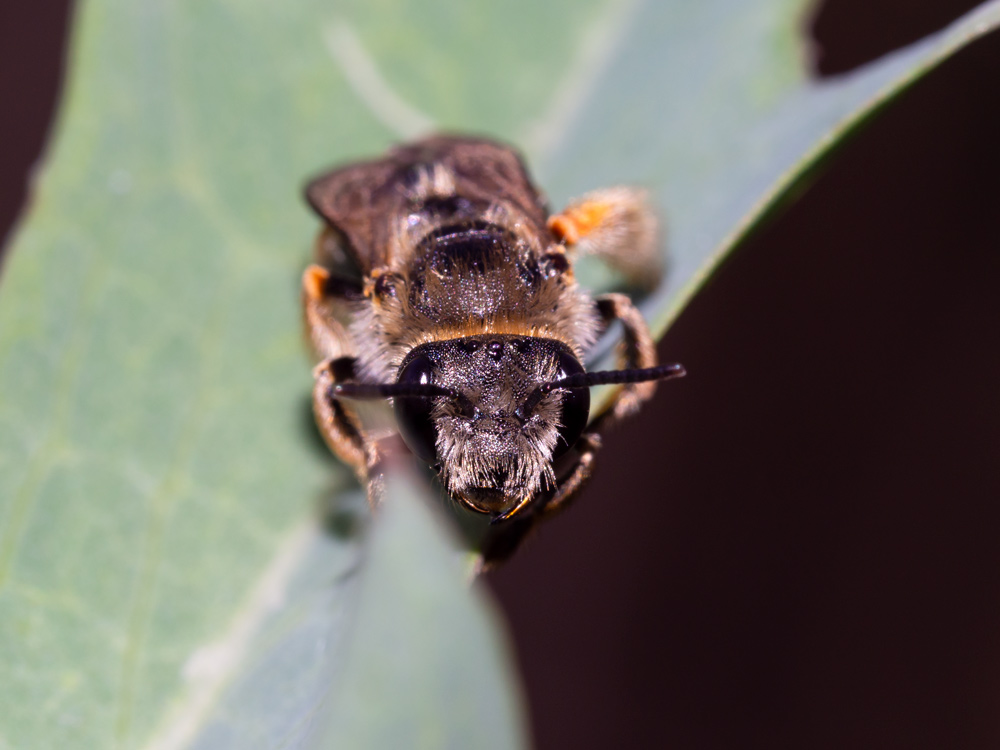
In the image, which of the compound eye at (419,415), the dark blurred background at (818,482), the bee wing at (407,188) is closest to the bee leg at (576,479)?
the compound eye at (419,415)

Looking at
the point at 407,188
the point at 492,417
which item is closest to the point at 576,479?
the point at 492,417

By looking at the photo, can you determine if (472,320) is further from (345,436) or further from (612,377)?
(345,436)

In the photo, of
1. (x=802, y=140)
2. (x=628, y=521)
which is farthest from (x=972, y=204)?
(x=802, y=140)

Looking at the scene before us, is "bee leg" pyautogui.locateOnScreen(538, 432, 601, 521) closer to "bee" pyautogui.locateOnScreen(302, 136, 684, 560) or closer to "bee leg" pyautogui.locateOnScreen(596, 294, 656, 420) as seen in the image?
"bee" pyautogui.locateOnScreen(302, 136, 684, 560)

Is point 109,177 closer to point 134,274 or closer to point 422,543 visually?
point 134,274

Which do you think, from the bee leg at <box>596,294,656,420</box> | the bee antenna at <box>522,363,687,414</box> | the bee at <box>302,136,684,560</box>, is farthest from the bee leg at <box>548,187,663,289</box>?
the bee antenna at <box>522,363,687,414</box>

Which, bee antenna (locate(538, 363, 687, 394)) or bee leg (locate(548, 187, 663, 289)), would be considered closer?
bee antenna (locate(538, 363, 687, 394))
